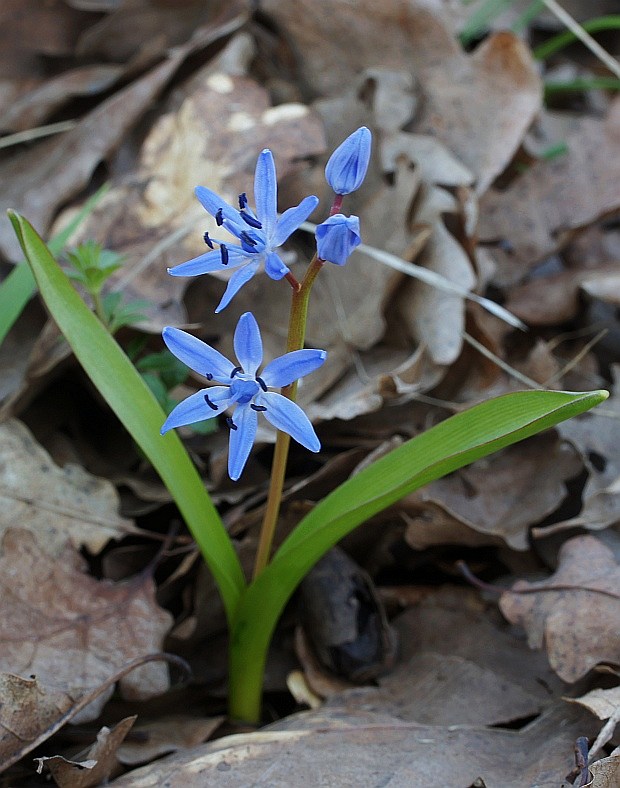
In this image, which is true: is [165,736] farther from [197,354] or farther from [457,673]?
[197,354]

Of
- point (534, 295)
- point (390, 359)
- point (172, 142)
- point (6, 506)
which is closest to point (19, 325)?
point (6, 506)

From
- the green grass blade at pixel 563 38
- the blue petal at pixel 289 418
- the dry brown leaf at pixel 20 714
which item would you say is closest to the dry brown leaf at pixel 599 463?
the blue petal at pixel 289 418

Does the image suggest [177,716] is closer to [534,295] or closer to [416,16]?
[534,295]

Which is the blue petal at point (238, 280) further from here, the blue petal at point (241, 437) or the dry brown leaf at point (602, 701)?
the dry brown leaf at point (602, 701)

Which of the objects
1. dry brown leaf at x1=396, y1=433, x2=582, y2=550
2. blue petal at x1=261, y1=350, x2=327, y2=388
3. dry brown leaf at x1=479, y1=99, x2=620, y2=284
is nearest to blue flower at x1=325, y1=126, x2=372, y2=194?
blue petal at x1=261, y1=350, x2=327, y2=388

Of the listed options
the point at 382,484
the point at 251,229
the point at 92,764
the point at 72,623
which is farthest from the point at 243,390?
the point at 72,623

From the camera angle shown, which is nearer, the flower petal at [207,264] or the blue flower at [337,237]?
the blue flower at [337,237]
